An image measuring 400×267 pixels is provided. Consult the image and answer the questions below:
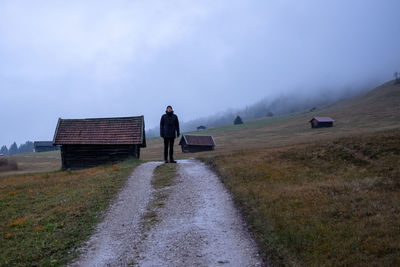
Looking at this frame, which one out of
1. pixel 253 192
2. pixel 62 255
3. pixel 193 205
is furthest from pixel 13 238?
pixel 253 192

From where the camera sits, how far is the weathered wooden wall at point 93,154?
25531 millimetres

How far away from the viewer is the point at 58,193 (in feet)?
45.9

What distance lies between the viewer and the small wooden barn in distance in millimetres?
25422

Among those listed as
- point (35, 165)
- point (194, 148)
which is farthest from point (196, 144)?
point (35, 165)

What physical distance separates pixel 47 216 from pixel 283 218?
287 inches

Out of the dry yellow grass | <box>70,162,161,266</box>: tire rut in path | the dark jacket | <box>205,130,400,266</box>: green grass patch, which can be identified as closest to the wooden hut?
the dry yellow grass

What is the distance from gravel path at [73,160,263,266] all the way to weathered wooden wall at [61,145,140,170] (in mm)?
13640

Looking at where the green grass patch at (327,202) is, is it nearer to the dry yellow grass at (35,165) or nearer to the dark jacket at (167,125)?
the dark jacket at (167,125)

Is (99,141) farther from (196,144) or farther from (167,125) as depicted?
(196,144)

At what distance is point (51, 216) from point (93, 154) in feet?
53.7

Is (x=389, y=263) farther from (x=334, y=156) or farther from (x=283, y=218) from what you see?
(x=334, y=156)

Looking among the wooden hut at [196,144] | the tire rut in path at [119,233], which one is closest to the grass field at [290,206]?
the tire rut in path at [119,233]

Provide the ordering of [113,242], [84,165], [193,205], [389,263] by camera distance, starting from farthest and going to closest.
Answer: [84,165] < [193,205] < [113,242] < [389,263]

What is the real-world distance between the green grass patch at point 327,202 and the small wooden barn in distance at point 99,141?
11.8m
